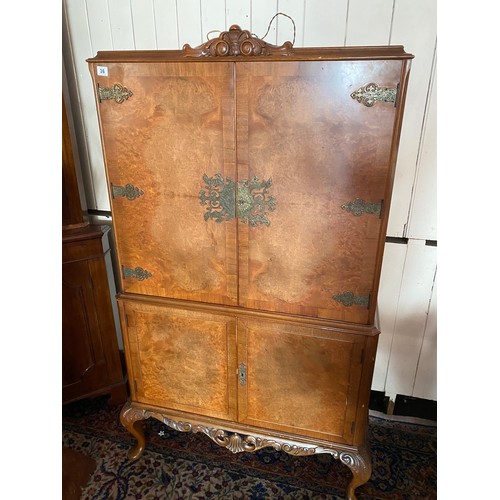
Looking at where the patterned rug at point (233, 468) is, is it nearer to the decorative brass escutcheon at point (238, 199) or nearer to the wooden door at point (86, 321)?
the wooden door at point (86, 321)

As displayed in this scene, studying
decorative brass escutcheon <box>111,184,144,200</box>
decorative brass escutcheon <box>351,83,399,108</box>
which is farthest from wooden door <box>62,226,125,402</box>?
decorative brass escutcheon <box>351,83,399,108</box>

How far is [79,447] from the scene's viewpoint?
6.26ft

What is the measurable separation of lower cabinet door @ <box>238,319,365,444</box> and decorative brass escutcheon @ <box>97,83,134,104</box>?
33.6 inches

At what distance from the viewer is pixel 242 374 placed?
151 centimetres

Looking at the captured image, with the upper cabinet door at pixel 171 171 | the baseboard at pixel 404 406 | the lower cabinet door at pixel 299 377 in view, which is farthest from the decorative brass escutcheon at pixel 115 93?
the baseboard at pixel 404 406

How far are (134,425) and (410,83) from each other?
1.88m

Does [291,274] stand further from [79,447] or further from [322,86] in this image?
[79,447]

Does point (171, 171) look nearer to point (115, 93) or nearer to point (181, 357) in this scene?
point (115, 93)

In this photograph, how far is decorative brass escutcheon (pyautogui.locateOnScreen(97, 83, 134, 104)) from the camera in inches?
47.2

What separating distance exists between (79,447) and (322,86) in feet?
6.42

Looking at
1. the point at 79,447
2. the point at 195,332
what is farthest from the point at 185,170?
the point at 79,447

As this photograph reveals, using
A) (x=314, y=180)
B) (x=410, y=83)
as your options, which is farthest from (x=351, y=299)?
(x=410, y=83)
